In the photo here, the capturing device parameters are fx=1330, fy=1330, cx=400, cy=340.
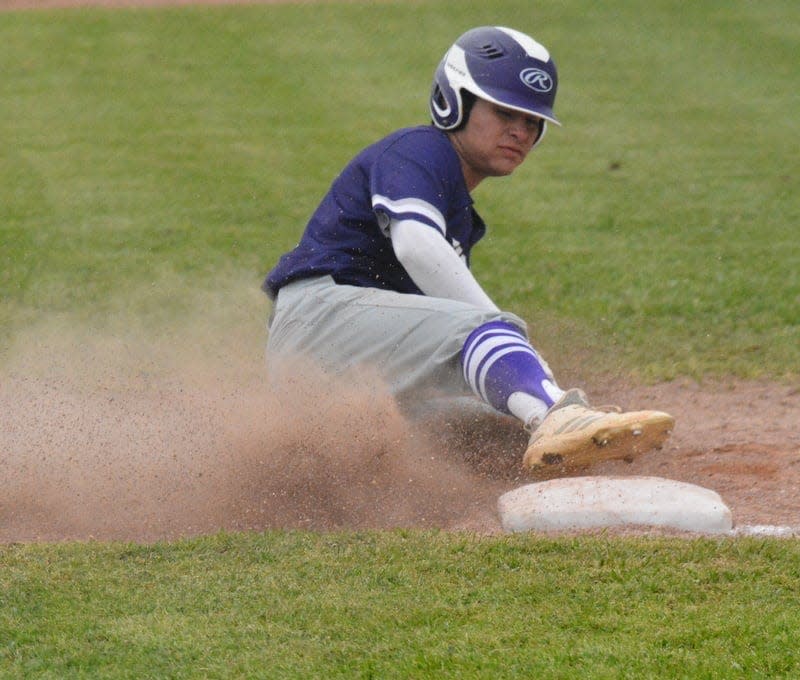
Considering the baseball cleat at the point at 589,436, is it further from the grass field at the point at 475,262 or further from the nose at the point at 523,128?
the nose at the point at 523,128

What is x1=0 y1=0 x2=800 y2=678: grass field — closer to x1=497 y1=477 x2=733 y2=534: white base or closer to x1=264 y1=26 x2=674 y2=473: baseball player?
x1=497 y1=477 x2=733 y2=534: white base

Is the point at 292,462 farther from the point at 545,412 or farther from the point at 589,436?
the point at 589,436

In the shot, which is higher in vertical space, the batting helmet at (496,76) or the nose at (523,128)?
the batting helmet at (496,76)

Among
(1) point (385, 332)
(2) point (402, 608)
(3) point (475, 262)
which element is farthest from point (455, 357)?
(3) point (475, 262)

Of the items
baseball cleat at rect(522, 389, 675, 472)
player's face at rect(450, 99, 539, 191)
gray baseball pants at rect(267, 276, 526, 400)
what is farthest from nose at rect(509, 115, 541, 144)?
baseball cleat at rect(522, 389, 675, 472)

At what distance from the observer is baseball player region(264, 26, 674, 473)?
4.82m

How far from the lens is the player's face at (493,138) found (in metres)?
5.41

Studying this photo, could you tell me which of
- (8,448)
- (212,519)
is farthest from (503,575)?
(8,448)

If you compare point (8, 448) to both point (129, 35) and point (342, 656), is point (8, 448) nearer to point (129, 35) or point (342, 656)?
point (342, 656)

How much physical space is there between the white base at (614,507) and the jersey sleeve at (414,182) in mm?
1226

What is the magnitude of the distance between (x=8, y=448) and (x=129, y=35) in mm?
10215

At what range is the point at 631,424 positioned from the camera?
4496mm

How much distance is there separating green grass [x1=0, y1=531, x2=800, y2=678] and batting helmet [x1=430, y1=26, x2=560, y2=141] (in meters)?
1.98

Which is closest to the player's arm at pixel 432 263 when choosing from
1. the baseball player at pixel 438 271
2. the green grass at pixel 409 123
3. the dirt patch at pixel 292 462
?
the baseball player at pixel 438 271
